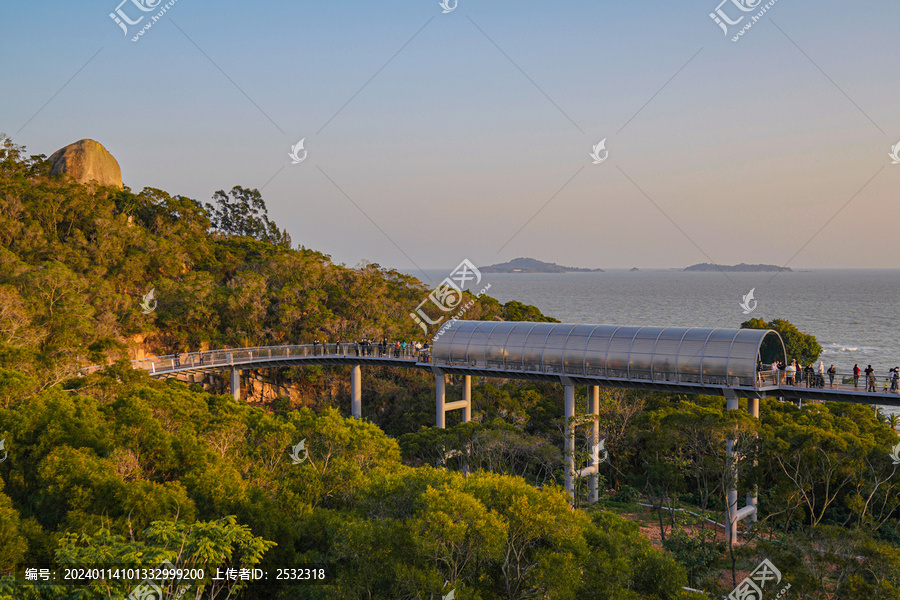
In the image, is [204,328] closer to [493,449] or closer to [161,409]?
[161,409]

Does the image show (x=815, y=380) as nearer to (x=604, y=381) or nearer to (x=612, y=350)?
(x=612, y=350)

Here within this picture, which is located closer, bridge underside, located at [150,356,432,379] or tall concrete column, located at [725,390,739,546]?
tall concrete column, located at [725,390,739,546]

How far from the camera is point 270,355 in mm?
49531

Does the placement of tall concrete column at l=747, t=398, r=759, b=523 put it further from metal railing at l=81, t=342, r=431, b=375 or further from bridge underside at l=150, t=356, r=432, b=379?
bridge underside at l=150, t=356, r=432, b=379

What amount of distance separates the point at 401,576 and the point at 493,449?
19085 mm

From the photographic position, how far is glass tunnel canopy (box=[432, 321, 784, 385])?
105 ft

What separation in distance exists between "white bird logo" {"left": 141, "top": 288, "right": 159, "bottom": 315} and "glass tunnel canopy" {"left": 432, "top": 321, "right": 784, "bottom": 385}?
82.8ft

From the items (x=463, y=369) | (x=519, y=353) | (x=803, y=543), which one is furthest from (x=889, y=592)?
(x=463, y=369)

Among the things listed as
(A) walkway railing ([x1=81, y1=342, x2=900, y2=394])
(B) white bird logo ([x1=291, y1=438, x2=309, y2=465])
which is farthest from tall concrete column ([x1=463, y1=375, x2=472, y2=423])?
(B) white bird logo ([x1=291, y1=438, x2=309, y2=465])

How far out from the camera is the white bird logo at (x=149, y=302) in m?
52.5

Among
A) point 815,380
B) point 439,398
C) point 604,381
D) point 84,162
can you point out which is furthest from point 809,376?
point 84,162

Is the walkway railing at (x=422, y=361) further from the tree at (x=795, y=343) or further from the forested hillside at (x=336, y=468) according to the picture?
A: the tree at (x=795, y=343)

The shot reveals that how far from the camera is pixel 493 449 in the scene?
1312 inches

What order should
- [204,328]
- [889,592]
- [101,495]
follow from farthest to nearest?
[204,328], [101,495], [889,592]
